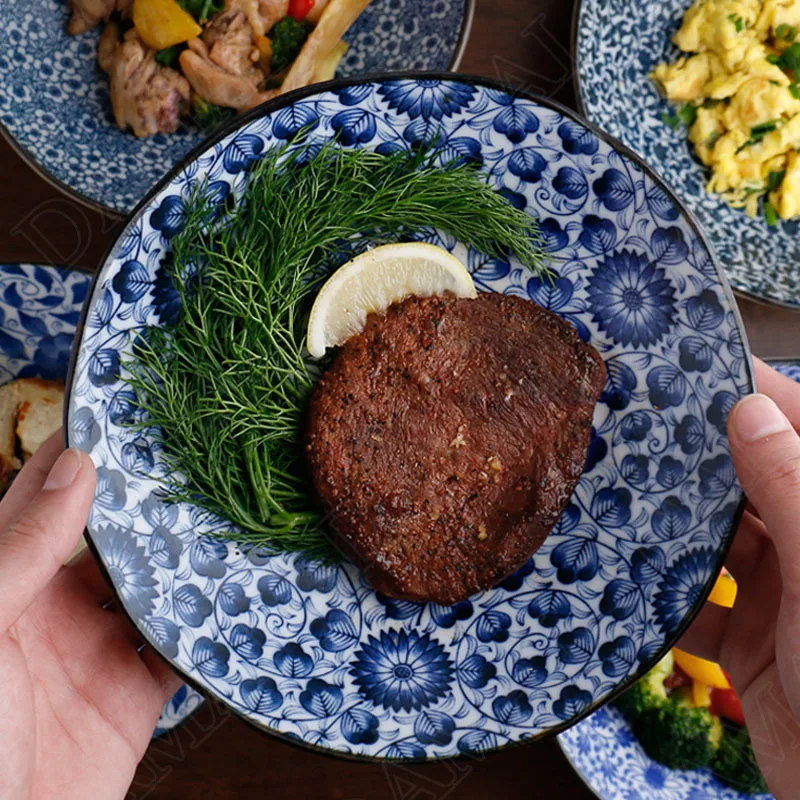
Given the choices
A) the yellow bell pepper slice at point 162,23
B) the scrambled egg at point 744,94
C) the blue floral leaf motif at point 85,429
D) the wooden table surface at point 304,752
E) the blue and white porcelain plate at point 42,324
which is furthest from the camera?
the scrambled egg at point 744,94

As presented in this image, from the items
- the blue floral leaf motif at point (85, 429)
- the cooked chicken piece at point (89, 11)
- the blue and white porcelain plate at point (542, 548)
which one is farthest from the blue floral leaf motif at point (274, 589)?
the cooked chicken piece at point (89, 11)

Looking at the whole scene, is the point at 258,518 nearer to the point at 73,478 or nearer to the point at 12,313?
the point at 73,478

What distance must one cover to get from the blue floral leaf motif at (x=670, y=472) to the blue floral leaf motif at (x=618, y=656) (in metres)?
0.44

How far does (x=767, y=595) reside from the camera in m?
2.44

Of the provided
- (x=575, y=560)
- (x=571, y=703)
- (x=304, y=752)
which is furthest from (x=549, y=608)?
(x=304, y=752)

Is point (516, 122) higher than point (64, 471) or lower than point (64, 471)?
higher

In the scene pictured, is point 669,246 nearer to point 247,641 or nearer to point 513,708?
point 513,708

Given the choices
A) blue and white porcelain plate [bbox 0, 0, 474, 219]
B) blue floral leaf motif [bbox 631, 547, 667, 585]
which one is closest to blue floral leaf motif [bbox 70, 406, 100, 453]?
A: blue and white porcelain plate [bbox 0, 0, 474, 219]

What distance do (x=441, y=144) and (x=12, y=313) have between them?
1486mm

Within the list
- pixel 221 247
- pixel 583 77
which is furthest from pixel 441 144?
pixel 583 77

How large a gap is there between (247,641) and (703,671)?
67.5 inches

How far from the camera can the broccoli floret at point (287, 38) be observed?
278cm

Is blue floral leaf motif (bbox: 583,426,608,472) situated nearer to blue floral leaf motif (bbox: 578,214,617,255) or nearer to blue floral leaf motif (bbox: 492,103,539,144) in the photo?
blue floral leaf motif (bbox: 578,214,617,255)

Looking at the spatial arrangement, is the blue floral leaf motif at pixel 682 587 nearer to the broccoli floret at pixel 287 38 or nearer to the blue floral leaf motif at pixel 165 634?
the blue floral leaf motif at pixel 165 634
